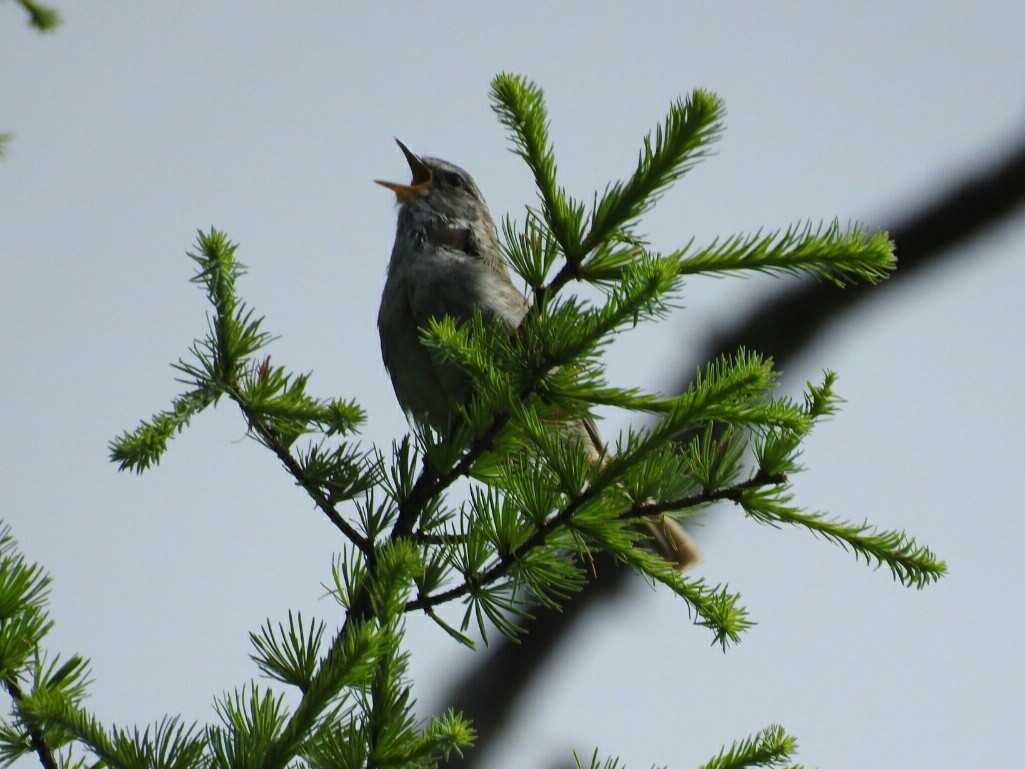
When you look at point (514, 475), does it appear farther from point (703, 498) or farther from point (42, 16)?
point (42, 16)

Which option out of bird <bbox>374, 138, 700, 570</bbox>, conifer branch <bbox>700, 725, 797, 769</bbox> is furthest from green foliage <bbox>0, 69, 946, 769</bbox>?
bird <bbox>374, 138, 700, 570</bbox>

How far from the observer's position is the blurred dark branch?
3.83m

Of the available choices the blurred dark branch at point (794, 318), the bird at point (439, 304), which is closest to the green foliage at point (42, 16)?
the bird at point (439, 304)

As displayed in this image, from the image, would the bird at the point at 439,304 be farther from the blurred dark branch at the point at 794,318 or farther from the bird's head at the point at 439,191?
the blurred dark branch at the point at 794,318

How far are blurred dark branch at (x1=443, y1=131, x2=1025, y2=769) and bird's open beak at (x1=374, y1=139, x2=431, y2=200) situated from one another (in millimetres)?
1968

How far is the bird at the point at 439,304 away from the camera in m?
4.20

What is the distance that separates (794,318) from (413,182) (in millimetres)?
2335

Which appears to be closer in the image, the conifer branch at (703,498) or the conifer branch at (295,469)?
the conifer branch at (703,498)

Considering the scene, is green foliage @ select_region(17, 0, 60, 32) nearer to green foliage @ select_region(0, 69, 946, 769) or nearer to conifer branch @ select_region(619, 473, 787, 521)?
green foliage @ select_region(0, 69, 946, 769)

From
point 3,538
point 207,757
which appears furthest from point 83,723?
point 3,538

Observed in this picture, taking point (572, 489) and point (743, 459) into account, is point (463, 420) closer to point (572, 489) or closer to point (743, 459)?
point (572, 489)

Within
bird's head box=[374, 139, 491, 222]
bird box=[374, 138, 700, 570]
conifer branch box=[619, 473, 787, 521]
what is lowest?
conifer branch box=[619, 473, 787, 521]

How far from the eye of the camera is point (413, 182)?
18.6ft

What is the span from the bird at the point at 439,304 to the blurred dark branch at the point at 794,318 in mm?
508
